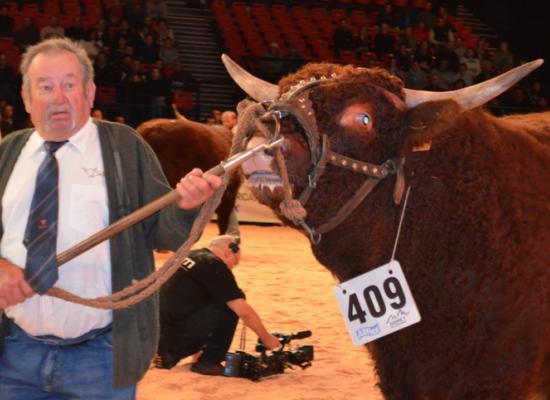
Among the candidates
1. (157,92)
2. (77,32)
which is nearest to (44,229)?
(157,92)

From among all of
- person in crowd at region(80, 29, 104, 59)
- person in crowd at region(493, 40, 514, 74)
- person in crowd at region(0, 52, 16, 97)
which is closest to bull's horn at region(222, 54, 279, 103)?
person in crowd at region(0, 52, 16, 97)

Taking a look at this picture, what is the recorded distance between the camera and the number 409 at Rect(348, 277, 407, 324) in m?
3.47

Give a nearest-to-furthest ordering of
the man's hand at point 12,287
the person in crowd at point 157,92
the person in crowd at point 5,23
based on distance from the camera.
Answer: the man's hand at point 12,287
the person in crowd at point 157,92
the person in crowd at point 5,23

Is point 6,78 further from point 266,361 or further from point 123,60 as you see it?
point 266,361

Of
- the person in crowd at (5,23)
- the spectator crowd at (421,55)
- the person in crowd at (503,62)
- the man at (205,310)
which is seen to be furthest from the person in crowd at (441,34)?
the man at (205,310)

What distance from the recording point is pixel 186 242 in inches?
116

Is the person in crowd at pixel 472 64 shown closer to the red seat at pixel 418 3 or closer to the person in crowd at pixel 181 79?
the red seat at pixel 418 3

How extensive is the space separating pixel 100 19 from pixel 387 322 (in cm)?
1671

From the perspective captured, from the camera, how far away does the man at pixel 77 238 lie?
292cm

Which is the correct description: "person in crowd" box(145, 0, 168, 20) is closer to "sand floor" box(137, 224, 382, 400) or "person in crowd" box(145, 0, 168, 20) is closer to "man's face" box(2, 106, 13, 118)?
"man's face" box(2, 106, 13, 118)

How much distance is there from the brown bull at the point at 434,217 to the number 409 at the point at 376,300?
0.09 meters

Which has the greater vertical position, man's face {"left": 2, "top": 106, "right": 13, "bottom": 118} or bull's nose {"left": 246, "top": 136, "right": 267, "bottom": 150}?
bull's nose {"left": 246, "top": 136, "right": 267, "bottom": 150}

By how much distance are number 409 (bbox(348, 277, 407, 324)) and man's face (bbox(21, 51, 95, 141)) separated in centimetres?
136

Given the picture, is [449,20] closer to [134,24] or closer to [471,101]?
[134,24]
